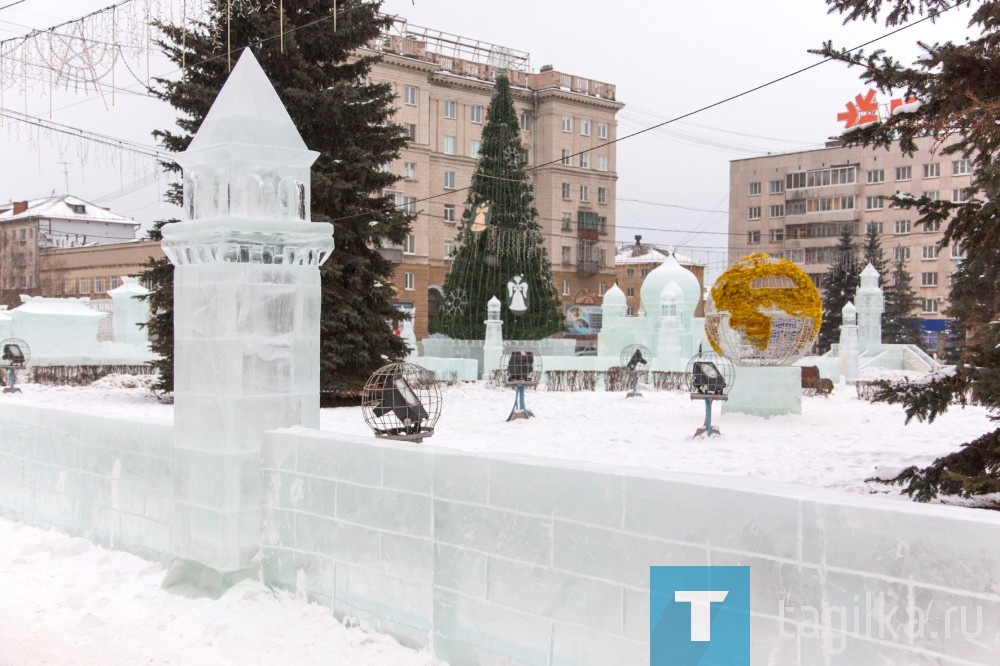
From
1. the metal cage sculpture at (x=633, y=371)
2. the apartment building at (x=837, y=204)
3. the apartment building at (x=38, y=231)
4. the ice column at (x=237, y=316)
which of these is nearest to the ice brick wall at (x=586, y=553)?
the ice column at (x=237, y=316)

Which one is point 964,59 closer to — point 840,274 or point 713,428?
point 713,428

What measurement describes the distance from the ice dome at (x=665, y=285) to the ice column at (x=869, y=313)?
7.04m

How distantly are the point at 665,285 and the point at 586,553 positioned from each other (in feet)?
102

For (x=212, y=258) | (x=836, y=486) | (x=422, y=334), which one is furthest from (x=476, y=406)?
(x=422, y=334)

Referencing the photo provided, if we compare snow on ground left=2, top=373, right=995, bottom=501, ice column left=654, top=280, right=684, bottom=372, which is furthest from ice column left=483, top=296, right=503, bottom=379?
snow on ground left=2, top=373, right=995, bottom=501

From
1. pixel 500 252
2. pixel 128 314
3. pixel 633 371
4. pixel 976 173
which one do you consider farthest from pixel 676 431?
pixel 128 314

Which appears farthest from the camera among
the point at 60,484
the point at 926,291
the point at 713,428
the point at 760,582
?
the point at 926,291

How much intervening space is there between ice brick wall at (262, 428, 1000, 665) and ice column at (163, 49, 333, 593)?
0.26 metres

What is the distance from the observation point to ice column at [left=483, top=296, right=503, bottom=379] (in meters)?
26.3

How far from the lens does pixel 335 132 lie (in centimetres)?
1903

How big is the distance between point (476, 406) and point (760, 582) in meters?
14.9

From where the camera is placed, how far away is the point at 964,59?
20.0 ft

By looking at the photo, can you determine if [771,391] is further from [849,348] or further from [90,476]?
[849,348]

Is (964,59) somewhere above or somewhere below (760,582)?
above
